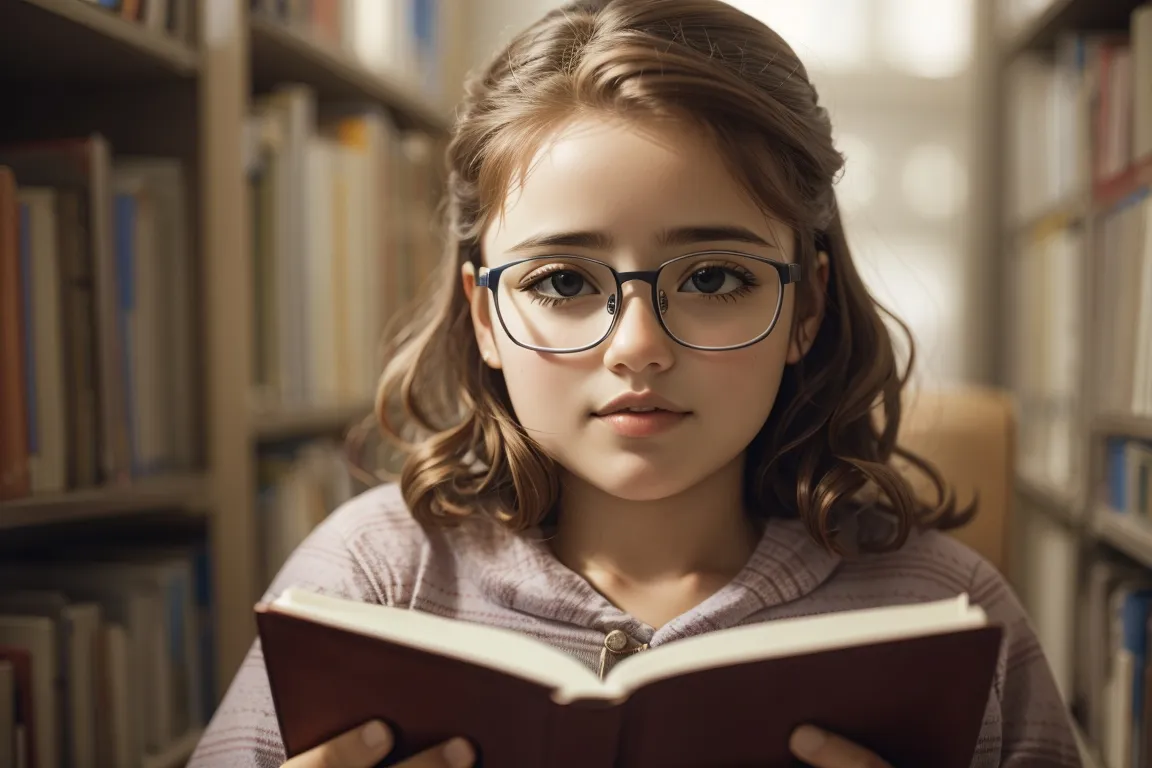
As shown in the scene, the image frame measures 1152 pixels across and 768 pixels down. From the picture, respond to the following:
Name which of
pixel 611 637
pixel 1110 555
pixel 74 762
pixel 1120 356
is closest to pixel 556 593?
pixel 611 637

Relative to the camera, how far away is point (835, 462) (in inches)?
34.3

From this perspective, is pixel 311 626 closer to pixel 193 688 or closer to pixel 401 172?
pixel 193 688

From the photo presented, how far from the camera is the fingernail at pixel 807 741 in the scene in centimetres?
57

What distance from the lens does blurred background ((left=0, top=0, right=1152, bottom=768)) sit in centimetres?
92

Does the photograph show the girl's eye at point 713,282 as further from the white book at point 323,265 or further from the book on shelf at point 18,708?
the white book at point 323,265

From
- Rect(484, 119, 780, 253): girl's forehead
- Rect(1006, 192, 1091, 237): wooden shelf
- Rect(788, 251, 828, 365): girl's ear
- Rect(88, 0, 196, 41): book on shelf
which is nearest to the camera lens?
Rect(484, 119, 780, 253): girl's forehead

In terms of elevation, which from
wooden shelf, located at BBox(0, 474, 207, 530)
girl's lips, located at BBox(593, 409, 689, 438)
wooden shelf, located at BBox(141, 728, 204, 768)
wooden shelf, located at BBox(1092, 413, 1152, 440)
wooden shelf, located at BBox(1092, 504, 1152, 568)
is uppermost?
girl's lips, located at BBox(593, 409, 689, 438)

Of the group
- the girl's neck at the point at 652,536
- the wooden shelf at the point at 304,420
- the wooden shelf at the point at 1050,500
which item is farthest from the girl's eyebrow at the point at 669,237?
the wooden shelf at the point at 1050,500

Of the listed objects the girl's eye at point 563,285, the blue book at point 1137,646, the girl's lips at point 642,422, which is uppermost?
the girl's eye at point 563,285

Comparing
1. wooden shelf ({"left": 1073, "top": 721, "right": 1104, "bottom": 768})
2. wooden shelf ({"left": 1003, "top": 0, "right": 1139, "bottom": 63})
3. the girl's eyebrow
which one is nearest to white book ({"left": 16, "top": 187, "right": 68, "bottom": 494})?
the girl's eyebrow

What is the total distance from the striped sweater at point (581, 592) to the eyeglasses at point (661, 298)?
21 centimetres

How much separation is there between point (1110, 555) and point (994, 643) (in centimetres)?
105

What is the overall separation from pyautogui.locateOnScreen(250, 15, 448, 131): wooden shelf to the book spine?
3.44 ft

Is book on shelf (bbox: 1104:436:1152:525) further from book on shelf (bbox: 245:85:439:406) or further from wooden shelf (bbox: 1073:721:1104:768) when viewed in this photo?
book on shelf (bbox: 245:85:439:406)
